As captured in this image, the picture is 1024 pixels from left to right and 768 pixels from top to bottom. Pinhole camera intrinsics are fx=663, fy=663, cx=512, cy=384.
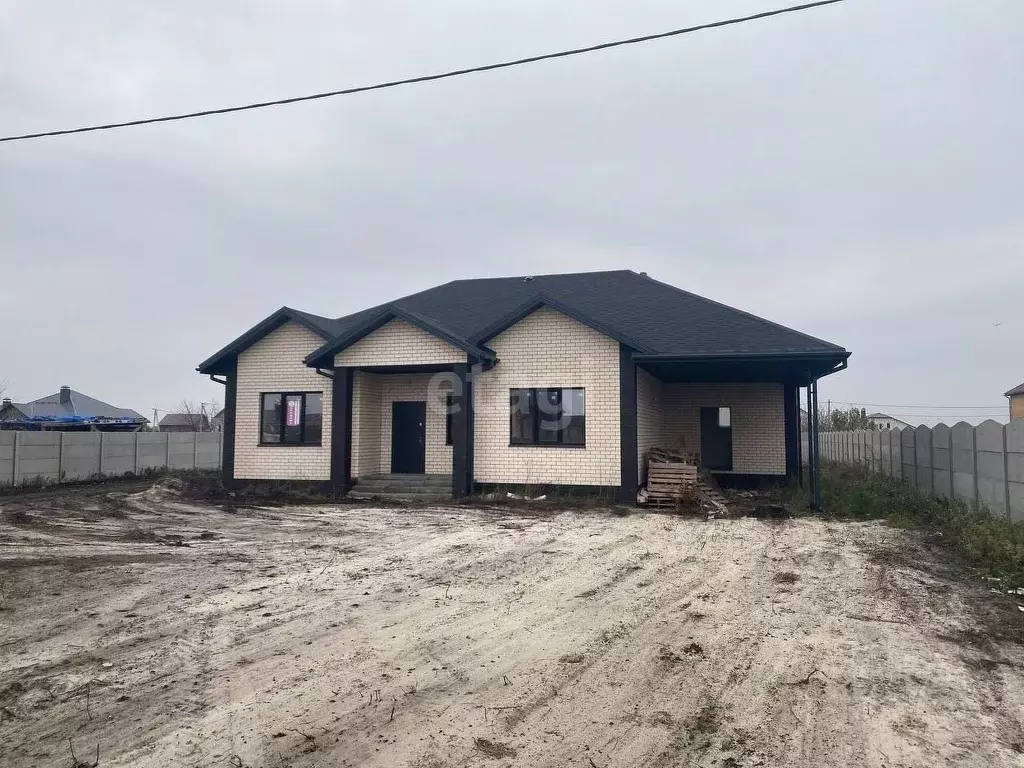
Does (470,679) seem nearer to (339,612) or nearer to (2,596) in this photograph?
(339,612)

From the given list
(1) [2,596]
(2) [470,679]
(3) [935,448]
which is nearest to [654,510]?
(3) [935,448]

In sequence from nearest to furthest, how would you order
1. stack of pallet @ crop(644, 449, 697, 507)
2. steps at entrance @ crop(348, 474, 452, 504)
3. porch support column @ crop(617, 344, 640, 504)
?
stack of pallet @ crop(644, 449, 697, 507)
porch support column @ crop(617, 344, 640, 504)
steps at entrance @ crop(348, 474, 452, 504)

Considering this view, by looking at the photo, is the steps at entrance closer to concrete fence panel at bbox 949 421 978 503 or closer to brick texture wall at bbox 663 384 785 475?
Answer: brick texture wall at bbox 663 384 785 475

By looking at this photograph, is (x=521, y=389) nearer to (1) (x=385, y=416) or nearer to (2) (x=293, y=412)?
(1) (x=385, y=416)

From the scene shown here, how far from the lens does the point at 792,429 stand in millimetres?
18703

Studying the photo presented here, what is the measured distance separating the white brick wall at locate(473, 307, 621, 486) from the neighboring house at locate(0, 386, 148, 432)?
63.5 ft

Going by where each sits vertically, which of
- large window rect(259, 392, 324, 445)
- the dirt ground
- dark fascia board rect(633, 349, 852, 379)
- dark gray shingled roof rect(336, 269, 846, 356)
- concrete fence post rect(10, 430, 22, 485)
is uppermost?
dark gray shingled roof rect(336, 269, 846, 356)

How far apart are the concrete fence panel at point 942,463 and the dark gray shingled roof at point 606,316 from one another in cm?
242

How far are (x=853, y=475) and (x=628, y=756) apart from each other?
709 inches

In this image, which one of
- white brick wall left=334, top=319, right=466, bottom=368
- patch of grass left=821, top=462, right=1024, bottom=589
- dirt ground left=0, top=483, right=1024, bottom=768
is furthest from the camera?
white brick wall left=334, top=319, right=466, bottom=368

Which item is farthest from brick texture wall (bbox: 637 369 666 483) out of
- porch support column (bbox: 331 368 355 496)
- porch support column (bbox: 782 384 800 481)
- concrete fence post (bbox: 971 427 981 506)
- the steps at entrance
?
porch support column (bbox: 331 368 355 496)

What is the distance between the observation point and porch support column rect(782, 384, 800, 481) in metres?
18.4

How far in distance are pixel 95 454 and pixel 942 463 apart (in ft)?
72.3

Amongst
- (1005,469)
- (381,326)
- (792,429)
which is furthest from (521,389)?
(1005,469)
